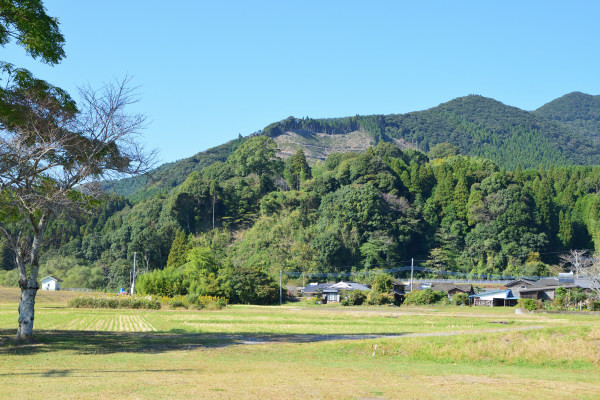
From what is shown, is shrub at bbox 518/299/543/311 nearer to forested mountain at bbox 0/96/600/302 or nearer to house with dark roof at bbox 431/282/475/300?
house with dark roof at bbox 431/282/475/300

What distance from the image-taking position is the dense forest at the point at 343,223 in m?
86.8

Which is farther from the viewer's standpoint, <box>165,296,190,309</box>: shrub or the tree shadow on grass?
<box>165,296,190,309</box>: shrub

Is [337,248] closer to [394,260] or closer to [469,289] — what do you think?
[394,260]

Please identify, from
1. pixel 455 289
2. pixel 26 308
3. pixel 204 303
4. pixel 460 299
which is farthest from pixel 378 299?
pixel 26 308

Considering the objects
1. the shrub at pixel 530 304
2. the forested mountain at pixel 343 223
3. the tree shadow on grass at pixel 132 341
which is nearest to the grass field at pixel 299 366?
the tree shadow on grass at pixel 132 341

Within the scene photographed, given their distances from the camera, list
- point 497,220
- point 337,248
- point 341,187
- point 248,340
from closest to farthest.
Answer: point 248,340, point 337,248, point 497,220, point 341,187

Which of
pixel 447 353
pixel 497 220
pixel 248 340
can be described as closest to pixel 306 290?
pixel 497 220

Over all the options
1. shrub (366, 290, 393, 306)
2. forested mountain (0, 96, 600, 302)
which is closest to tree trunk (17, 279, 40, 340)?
shrub (366, 290, 393, 306)

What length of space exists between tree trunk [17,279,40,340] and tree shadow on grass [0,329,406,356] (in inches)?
16.9

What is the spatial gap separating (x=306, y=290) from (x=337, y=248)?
32.4ft

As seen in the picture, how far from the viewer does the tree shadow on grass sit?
59.7 ft

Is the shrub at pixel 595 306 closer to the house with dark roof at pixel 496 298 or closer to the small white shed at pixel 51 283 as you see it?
the house with dark roof at pixel 496 298

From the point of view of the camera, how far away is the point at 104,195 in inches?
797

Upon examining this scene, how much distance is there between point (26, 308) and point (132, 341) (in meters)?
4.70
